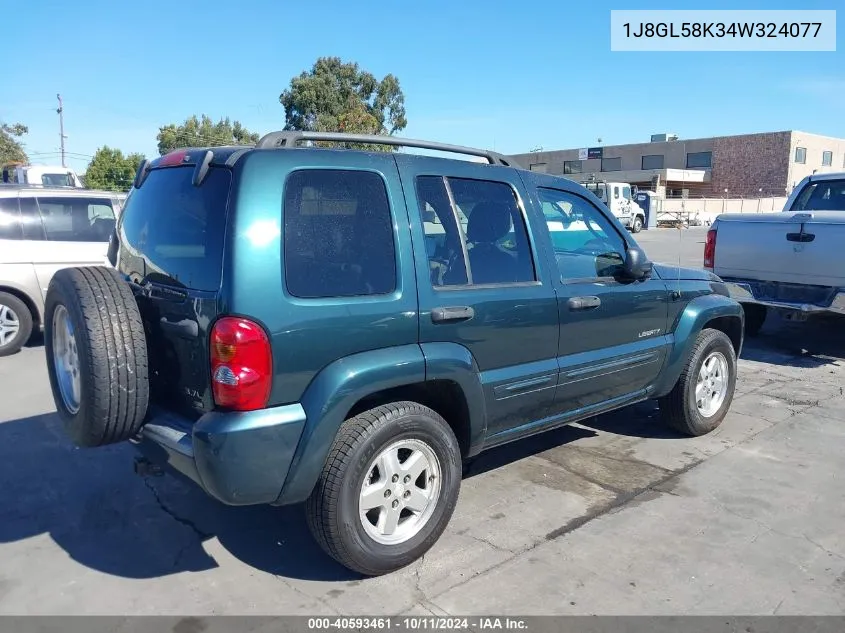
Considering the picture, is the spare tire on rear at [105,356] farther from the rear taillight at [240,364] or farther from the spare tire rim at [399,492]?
the spare tire rim at [399,492]

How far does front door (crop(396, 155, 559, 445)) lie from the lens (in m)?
3.37

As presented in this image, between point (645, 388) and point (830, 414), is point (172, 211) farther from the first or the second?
point (830, 414)

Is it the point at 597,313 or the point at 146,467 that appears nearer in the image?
the point at 146,467

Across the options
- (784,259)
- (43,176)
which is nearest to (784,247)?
(784,259)

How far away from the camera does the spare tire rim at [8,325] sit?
302 inches

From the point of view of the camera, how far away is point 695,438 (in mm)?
5180

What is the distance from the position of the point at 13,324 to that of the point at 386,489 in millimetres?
6343

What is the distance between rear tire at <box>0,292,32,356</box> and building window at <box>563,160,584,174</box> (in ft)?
181

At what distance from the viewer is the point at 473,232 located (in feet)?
12.2

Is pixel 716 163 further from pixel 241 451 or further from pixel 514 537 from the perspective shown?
pixel 241 451

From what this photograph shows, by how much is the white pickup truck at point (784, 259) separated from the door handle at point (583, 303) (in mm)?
4035

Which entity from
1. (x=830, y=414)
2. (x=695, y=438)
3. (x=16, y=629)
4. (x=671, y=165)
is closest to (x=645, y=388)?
(x=695, y=438)

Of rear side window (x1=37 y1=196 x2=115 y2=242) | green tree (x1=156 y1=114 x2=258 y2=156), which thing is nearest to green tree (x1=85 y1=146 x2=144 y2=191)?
green tree (x1=156 y1=114 x2=258 y2=156)

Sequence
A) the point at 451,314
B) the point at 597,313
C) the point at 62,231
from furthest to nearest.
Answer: the point at 62,231 → the point at 597,313 → the point at 451,314
